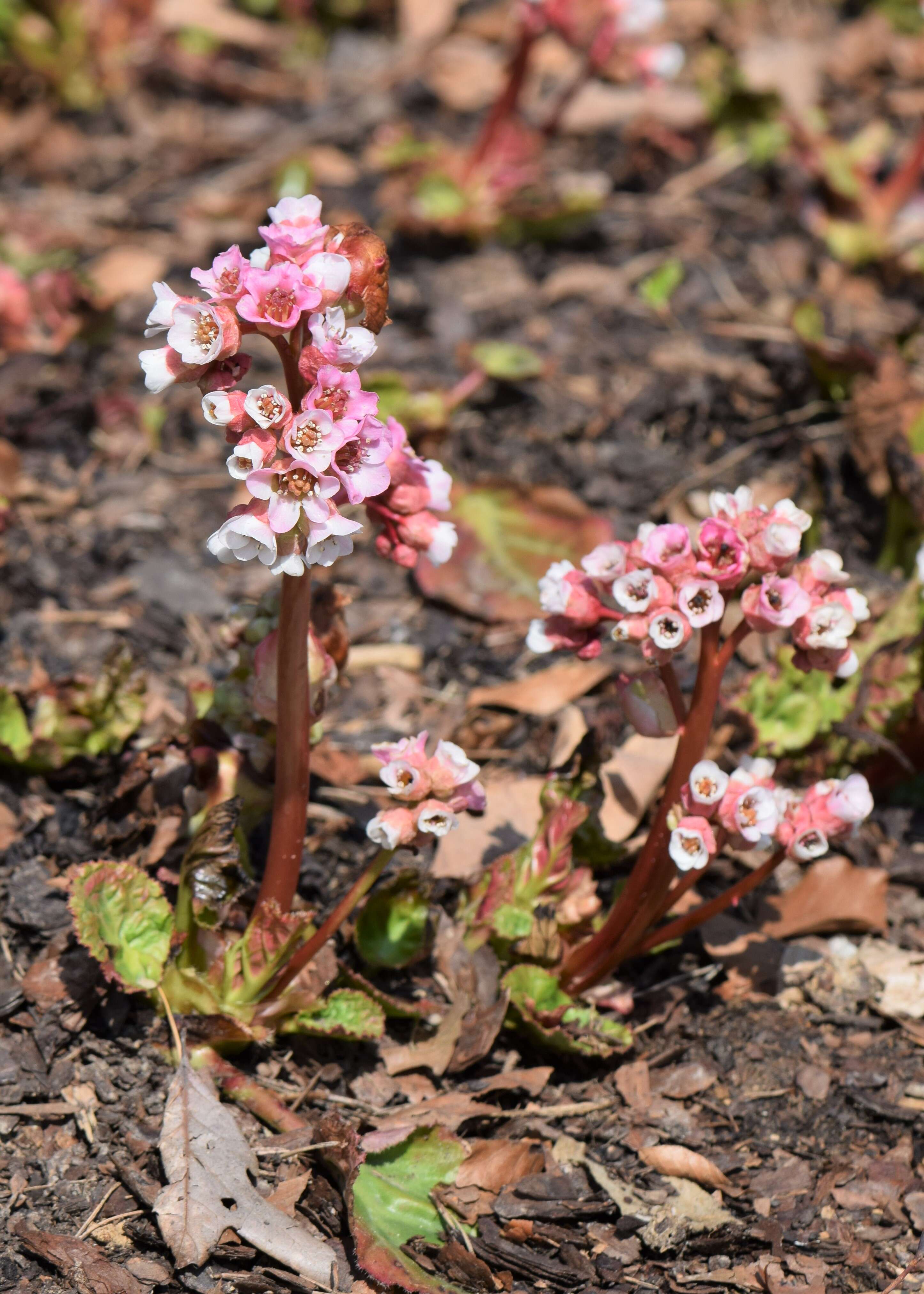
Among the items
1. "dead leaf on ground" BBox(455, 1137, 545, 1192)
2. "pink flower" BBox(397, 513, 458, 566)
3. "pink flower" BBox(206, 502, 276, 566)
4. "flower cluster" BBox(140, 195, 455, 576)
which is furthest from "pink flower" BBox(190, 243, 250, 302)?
"dead leaf on ground" BBox(455, 1137, 545, 1192)

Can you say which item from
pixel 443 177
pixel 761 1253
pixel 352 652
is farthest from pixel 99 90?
pixel 761 1253

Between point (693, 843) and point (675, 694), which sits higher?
point (675, 694)

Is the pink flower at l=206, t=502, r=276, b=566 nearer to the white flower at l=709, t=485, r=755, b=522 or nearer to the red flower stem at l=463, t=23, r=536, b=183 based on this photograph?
the white flower at l=709, t=485, r=755, b=522

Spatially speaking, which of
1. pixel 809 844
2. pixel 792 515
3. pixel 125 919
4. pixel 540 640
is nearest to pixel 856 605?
pixel 792 515

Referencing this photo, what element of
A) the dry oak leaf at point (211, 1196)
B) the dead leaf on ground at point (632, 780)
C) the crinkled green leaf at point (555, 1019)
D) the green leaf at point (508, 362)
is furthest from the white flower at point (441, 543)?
the green leaf at point (508, 362)

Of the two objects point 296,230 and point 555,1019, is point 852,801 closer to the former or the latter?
point 555,1019

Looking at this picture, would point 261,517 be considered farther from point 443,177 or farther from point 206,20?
point 206,20
